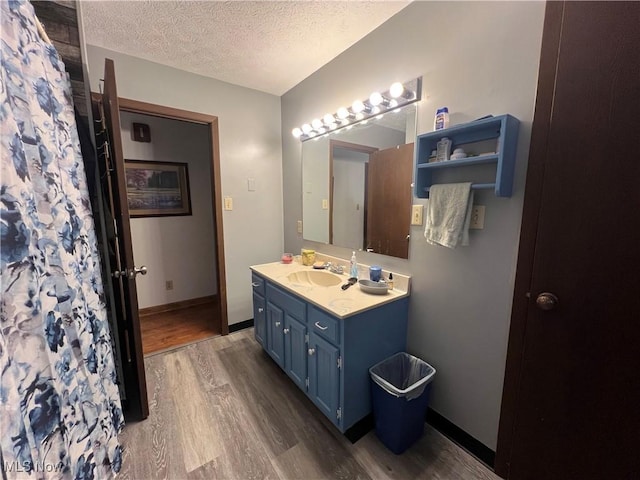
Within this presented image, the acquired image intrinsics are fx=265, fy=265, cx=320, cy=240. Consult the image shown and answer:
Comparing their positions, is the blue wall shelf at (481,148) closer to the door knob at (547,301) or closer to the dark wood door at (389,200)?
the dark wood door at (389,200)

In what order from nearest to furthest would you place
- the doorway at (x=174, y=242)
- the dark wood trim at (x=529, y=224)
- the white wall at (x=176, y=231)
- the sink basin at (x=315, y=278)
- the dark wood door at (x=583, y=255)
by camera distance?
the dark wood door at (x=583, y=255) < the dark wood trim at (x=529, y=224) < the sink basin at (x=315, y=278) < the doorway at (x=174, y=242) < the white wall at (x=176, y=231)

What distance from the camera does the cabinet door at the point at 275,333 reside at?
6.20ft

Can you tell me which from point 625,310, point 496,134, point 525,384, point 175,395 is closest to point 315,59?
point 496,134

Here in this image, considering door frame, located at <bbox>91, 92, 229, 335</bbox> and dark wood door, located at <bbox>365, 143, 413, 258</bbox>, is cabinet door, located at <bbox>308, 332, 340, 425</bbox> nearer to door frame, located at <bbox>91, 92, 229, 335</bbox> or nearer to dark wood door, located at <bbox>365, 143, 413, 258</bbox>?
dark wood door, located at <bbox>365, 143, 413, 258</bbox>

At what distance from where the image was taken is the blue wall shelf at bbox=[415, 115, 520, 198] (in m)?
1.09

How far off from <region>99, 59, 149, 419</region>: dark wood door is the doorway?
0.92 meters

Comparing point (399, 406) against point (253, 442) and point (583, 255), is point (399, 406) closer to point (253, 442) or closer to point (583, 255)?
point (253, 442)

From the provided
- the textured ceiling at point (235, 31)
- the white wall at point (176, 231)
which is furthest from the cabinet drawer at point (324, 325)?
the white wall at point (176, 231)

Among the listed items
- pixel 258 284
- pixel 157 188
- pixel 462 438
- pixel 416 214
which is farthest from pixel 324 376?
pixel 157 188

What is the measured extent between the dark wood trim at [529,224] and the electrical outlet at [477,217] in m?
0.16

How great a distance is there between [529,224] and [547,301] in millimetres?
321

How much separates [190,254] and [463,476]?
320 cm

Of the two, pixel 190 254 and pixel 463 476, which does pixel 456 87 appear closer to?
pixel 463 476

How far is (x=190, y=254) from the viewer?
10.8ft
